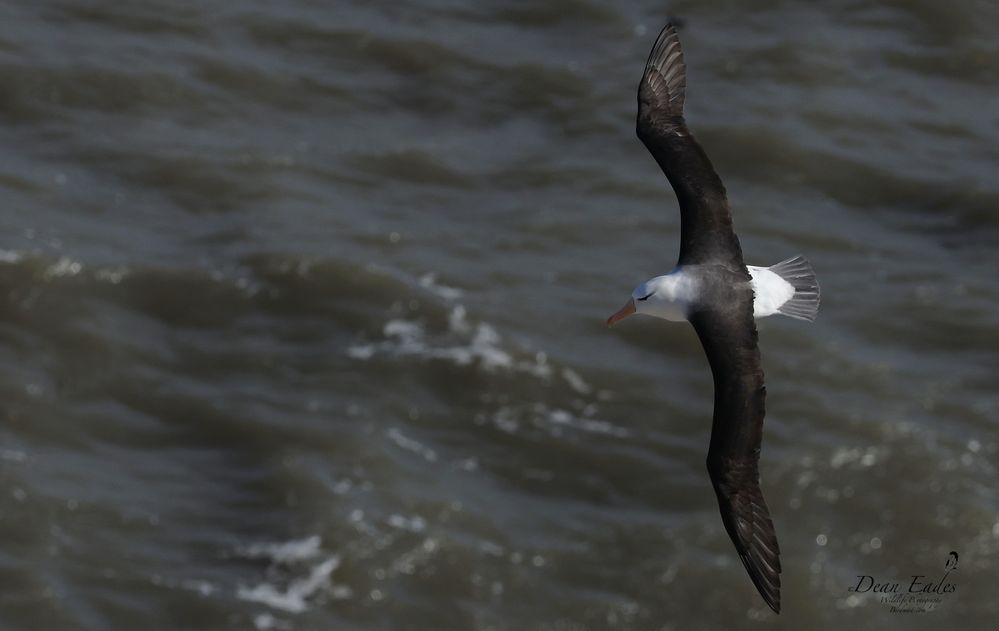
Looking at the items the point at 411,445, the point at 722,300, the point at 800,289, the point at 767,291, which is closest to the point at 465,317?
the point at 411,445

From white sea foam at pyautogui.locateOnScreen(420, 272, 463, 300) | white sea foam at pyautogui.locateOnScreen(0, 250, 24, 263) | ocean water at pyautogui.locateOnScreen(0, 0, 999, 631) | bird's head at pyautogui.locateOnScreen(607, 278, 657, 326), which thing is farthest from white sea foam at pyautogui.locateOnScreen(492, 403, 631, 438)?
bird's head at pyautogui.locateOnScreen(607, 278, 657, 326)

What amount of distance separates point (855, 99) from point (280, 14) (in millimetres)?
7371

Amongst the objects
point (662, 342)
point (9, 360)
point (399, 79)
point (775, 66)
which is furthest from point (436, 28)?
point (9, 360)

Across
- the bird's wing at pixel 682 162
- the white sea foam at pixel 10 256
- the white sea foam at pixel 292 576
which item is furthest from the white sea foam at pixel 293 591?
the bird's wing at pixel 682 162

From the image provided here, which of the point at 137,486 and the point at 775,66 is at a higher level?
the point at 775,66

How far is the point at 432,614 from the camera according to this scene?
14.0m

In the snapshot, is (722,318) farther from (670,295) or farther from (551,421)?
(551,421)

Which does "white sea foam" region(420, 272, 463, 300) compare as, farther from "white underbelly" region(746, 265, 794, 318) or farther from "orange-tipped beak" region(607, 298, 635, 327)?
"white underbelly" region(746, 265, 794, 318)

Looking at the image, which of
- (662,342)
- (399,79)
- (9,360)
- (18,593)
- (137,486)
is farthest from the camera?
(399,79)

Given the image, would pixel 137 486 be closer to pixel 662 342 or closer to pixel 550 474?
pixel 550 474

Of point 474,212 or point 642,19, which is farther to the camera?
point 642,19

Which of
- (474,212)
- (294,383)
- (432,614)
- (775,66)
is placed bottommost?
(432,614)

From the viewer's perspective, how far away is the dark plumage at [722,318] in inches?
362

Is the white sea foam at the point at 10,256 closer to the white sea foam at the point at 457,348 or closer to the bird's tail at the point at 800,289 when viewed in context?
the white sea foam at the point at 457,348
